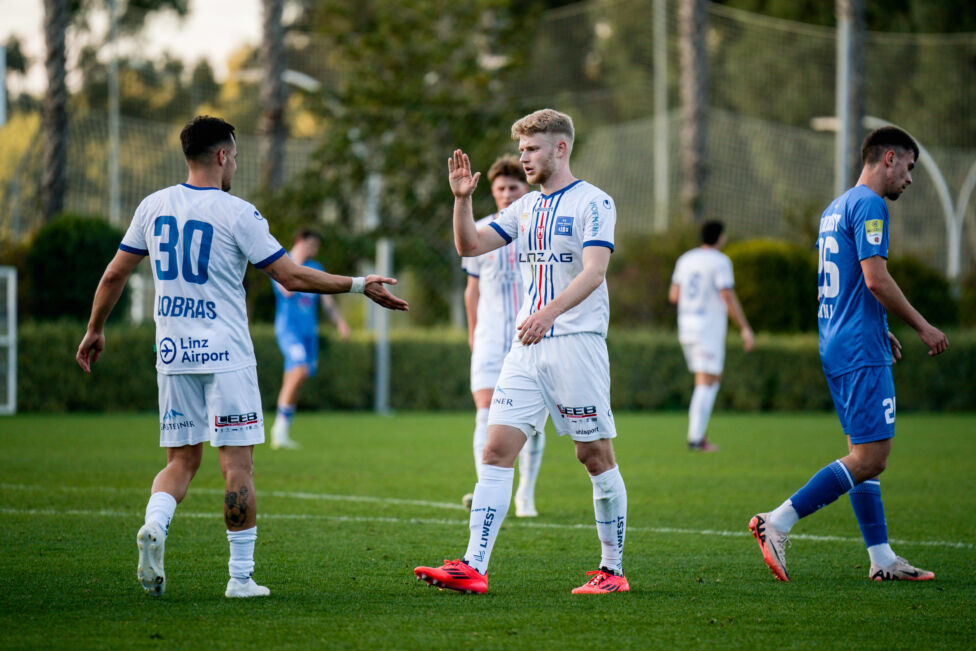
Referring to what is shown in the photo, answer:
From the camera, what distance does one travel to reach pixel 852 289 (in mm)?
6473

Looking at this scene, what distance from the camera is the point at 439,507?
918cm

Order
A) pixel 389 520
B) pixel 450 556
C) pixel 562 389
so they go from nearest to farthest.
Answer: pixel 562 389 → pixel 450 556 → pixel 389 520

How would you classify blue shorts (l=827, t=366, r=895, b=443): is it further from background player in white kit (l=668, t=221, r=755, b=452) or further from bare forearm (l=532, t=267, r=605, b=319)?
background player in white kit (l=668, t=221, r=755, b=452)

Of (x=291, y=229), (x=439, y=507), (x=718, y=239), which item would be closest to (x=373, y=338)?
(x=291, y=229)

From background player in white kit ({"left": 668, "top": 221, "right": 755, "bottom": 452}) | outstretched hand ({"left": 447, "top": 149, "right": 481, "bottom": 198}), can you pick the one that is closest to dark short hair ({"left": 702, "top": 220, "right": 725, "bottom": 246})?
background player in white kit ({"left": 668, "top": 221, "right": 755, "bottom": 452})

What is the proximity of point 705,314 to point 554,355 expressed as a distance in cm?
884

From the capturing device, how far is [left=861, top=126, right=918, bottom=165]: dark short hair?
654 cm

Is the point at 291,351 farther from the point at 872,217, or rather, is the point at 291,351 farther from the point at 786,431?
the point at 872,217

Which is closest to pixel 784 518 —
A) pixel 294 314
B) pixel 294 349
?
pixel 294 349

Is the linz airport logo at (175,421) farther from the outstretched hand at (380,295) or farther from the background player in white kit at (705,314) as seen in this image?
the background player in white kit at (705,314)

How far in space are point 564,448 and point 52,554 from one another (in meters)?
8.74

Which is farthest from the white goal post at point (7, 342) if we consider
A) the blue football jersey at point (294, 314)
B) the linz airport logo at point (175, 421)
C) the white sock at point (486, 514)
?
the white sock at point (486, 514)

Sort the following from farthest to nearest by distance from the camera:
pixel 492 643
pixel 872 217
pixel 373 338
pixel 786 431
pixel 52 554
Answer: pixel 373 338, pixel 786 431, pixel 52 554, pixel 872 217, pixel 492 643

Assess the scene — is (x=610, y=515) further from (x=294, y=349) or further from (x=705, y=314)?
(x=294, y=349)
